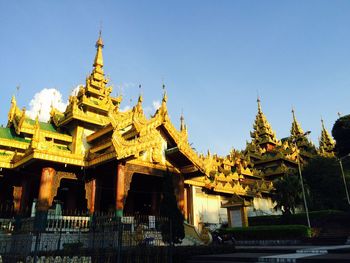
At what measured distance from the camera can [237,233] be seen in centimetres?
2422

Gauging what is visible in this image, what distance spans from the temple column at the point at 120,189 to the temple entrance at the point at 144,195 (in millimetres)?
3377

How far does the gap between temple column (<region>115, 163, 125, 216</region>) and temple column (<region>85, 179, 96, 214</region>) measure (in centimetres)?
198

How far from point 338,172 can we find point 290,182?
13.5 meters

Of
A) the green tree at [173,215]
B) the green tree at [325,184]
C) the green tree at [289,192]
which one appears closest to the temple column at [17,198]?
the green tree at [173,215]

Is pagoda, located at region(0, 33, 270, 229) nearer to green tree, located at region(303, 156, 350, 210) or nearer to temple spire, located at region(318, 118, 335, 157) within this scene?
green tree, located at region(303, 156, 350, 210)

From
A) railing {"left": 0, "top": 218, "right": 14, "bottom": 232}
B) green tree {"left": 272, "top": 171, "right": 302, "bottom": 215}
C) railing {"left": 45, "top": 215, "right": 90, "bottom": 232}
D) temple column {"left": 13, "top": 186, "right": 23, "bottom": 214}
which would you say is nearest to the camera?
railing {"left": 45, "top": 215, "right": 90, "bottom": 232}

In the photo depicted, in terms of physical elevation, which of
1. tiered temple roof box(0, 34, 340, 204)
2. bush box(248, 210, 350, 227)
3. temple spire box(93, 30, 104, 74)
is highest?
temple spire box(93, 30, 104, 74)

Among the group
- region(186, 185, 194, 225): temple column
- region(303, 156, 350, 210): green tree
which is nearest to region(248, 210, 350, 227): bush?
region(303, 156, 350, 210): green tree

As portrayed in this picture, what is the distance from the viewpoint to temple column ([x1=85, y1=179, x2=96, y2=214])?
18802 mm

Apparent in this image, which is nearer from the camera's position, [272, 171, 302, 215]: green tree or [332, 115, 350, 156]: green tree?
[272, 171, 302, 215]: green tree

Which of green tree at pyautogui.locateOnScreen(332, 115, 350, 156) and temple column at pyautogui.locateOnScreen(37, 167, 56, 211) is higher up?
green tree at pyautogui.locateOnScreen(332, 115, 350, 156)

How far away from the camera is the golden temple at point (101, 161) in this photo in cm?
1820

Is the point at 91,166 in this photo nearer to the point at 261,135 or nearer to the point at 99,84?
the point at 99,84

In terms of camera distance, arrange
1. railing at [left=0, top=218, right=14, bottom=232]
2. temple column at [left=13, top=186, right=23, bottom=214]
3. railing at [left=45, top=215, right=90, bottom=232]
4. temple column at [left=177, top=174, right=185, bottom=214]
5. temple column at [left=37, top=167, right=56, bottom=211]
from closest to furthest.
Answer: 1. railing at [left=45, top=215, right=90, bottom=232]
2. railing at [left=0, top=218, right=14, bottom=232]
3. temple column at [left=37, top=167, right=56, bottom=211]
4. temple column at [left=13, top=186, right=23, bottom=214]
5. temple column at [left=177, top=174, right=185, bottom=214]
